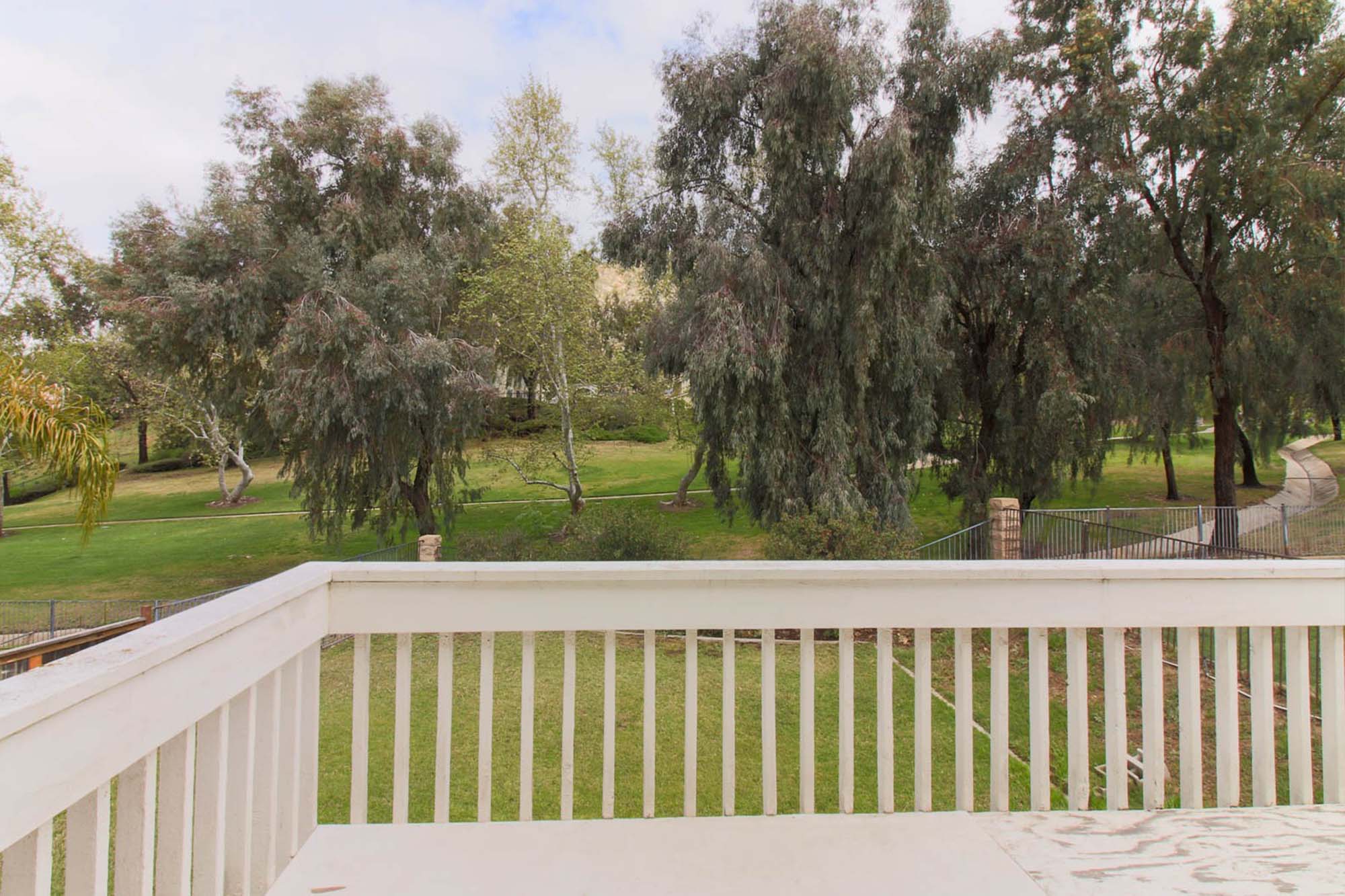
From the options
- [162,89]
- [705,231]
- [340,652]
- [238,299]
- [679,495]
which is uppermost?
[162,89]

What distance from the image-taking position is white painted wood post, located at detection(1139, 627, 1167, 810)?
146cm

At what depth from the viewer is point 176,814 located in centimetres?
100

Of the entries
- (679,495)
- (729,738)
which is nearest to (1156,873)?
(729,738)

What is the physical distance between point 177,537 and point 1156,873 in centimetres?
2065

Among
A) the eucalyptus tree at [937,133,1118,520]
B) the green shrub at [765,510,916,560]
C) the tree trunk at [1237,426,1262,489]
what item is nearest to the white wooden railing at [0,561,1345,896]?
the green shrub at [765,510,916,560]

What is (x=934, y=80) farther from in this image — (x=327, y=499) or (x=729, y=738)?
(x=327, y=499)

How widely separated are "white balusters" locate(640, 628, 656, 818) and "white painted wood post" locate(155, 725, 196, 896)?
2.54ft

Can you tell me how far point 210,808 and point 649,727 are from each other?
785 mm

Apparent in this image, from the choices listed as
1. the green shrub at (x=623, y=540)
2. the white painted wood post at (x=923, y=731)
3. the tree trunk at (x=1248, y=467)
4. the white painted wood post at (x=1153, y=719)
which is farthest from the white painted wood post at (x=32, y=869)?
the tree trunk at (x=1248, y=467)

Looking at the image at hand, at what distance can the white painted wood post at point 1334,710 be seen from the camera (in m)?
1.49

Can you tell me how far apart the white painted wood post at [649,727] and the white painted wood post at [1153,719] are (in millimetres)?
1021

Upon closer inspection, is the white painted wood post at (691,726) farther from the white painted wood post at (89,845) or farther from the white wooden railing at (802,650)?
the white painted wood post at (89,845)

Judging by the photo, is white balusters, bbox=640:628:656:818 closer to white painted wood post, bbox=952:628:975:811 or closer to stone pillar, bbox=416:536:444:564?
white painted wood post, bbox=952:628:975:811

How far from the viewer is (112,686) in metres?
0.85
